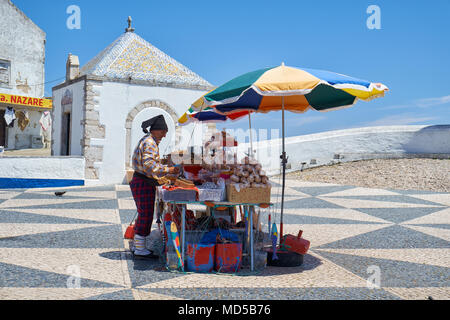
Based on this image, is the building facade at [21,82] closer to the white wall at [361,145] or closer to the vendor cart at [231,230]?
the white wall at [361,145]

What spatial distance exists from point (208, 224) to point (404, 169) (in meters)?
13.4

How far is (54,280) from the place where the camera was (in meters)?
3.90

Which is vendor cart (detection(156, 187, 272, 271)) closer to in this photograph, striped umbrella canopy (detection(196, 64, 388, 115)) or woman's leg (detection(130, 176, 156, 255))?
woman's leg (detection(130, 176, 156, 255))

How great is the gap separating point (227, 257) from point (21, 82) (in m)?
24.5

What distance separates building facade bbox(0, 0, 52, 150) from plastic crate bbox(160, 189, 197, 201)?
21668mm

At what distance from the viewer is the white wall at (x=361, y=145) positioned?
1867 cm

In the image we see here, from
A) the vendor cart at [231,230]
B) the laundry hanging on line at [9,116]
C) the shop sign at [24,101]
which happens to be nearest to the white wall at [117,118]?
the vendor cart at [231,230]

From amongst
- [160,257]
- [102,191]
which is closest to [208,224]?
[160,257]

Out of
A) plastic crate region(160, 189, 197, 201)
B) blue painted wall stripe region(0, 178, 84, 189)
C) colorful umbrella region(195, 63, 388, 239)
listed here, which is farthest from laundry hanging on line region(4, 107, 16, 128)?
plastic crate region(160, 189, 197, 201)

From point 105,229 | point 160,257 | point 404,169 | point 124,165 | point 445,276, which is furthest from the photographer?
point 404,169

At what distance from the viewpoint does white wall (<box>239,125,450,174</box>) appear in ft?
61.3

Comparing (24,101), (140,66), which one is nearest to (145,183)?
(140,66)

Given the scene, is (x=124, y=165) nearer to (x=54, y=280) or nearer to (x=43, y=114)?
(x=54, y=280)

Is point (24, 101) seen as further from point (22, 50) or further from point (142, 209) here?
point (142, 209)
